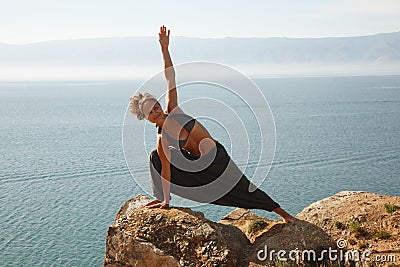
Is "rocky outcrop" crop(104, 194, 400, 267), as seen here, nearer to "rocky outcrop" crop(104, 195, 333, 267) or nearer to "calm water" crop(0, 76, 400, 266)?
"rocky outcrop" crop(104, 195, 333, 267)

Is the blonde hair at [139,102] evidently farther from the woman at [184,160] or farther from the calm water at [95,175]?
the calm water at [95,175]

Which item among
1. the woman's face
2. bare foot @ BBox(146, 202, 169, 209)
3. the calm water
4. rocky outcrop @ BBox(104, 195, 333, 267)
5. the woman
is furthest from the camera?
the calm water

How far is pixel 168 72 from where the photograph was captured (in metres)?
11.3

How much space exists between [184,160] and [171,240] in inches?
77.4

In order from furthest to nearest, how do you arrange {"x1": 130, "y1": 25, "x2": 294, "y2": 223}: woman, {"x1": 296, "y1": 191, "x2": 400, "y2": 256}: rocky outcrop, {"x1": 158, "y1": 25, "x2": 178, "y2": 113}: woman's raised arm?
{"x1": 158, "y1": 25, "x2": 178, "y2": 113}: woman's raised arm → {"x1": 130, "y1": 25, "x2": 294, "y2": 223}: woman → {"x1": 296, "y1": 191, "x2": 400, "y2": 256}: rocky outcrop

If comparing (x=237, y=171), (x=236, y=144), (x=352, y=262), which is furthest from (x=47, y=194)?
(x=352, y=262)

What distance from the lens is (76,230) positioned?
30891 mm

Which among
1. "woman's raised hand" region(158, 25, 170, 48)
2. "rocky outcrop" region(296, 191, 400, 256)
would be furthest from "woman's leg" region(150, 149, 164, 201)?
"rocky outcrop" region(296, 191, 400, 256)

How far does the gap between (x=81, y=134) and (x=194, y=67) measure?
61.2m

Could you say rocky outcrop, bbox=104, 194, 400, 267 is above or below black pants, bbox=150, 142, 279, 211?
below

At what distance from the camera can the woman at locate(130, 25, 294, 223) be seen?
36.3ft

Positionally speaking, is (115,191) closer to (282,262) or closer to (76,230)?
(76,230)

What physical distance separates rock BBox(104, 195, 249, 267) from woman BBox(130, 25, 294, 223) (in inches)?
22.4

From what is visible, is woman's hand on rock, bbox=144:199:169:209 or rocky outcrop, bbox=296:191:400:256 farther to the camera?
woman's hand on rock, bbox=144:199:169:209
